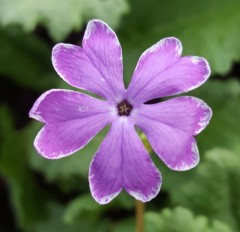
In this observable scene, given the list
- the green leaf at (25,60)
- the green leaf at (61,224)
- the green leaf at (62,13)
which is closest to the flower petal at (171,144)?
the green leaf at (62,13)

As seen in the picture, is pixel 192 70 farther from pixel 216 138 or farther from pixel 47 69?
pixel 47 69

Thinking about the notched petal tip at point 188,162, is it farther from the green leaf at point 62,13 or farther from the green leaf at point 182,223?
the green leaf at point 62,13

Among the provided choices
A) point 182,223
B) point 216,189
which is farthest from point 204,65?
point 216,189

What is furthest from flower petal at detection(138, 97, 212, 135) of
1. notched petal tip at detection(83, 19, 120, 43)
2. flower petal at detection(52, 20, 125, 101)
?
notched petal tip at detection(83, 19, 120, 43)

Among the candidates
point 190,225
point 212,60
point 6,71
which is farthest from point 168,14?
point 190,225

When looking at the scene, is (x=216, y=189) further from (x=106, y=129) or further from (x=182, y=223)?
(x=106, y=129)
